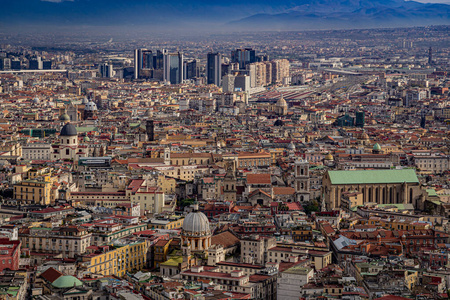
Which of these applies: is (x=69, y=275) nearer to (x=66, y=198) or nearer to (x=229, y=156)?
(x=66, y=198)

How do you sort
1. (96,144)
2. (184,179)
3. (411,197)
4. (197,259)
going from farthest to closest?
1. (96,144)
2. (184,179)
3. (411,197)
4. (197,259)

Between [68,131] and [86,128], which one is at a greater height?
[68,131]

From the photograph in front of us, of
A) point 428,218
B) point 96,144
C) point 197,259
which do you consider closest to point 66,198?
point 197,259

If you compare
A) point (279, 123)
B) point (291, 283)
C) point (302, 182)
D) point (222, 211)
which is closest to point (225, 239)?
point (291, 283)

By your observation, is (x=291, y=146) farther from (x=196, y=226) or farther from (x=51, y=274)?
(x=51, y=274)

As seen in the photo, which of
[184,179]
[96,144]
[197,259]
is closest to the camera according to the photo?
[197,259]
